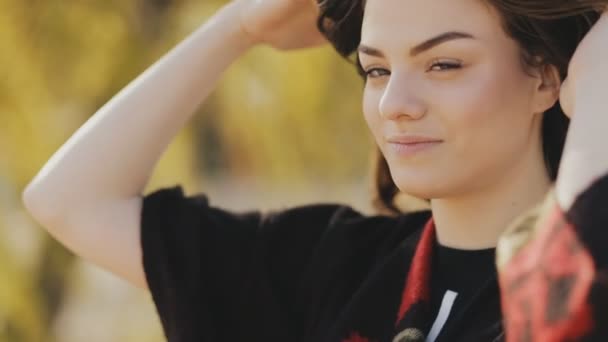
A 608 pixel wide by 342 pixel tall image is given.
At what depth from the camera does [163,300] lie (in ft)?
6.05

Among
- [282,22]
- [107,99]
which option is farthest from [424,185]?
[107,99]

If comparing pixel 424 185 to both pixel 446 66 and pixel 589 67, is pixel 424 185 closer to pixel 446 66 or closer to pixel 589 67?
pixel 446 66

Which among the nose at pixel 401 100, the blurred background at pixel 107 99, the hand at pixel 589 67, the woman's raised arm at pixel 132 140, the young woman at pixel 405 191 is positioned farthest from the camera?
the blurred background at pixel 107 99

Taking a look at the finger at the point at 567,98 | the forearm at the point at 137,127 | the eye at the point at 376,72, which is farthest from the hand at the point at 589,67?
the forearm at the point at 137,127

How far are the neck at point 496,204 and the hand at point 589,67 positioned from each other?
189 mm

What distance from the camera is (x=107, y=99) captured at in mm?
3168

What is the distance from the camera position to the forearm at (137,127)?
189 centimetres

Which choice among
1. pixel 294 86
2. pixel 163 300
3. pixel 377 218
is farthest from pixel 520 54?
pixel 294 86

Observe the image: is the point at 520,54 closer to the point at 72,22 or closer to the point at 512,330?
the point at 512,330

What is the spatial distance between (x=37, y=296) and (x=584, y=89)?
2.16m

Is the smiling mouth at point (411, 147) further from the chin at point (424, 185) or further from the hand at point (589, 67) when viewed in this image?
the hand at point (589, 67)

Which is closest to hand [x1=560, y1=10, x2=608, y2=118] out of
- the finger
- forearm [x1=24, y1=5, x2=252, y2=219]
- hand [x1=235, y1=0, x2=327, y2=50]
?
the finger

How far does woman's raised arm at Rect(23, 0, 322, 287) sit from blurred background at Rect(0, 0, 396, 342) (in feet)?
3.92

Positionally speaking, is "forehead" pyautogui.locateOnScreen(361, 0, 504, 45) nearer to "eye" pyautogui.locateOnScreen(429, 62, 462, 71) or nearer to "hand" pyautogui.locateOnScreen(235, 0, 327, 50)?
"eye" pyautogui.locateOnScreen(429, 62, 462, 71)
